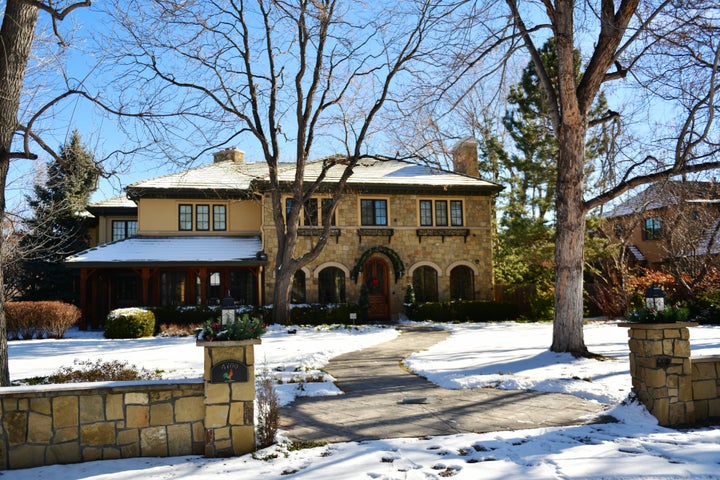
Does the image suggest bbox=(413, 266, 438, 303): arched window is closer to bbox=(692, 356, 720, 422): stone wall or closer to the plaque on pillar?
bbox=(692, 356, 720, 422): stone wall

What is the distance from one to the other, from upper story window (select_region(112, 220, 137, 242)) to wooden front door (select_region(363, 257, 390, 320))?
35.8 ft

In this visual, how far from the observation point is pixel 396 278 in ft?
73.1

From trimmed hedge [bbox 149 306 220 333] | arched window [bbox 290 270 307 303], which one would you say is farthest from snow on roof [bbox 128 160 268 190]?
trimmed hedge [bbox 149 306 220 333]

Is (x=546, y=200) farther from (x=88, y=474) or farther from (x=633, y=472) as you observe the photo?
(x=88, y=474)

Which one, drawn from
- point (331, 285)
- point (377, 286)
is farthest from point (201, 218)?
point (377, 286)

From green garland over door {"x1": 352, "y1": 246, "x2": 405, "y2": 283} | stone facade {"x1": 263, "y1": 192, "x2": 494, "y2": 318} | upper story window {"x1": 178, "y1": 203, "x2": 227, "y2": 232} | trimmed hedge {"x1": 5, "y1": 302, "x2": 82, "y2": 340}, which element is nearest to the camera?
trimmed hedge {"x1": 5, "y1": 302, "x2": 82, "y2": 340}

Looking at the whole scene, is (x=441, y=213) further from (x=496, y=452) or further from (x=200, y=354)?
(x=496, y=452)

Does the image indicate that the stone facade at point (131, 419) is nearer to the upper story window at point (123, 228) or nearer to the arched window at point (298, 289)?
the arched window at point (298, 289)

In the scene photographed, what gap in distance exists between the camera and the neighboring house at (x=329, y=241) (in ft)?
69.7

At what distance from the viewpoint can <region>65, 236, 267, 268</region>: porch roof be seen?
19094 millimetres

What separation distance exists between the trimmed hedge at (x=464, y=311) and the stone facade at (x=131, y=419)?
1612cm

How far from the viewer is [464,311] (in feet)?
70.5

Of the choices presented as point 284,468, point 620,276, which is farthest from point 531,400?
point 620,276

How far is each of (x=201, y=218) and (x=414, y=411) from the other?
1758 cm
